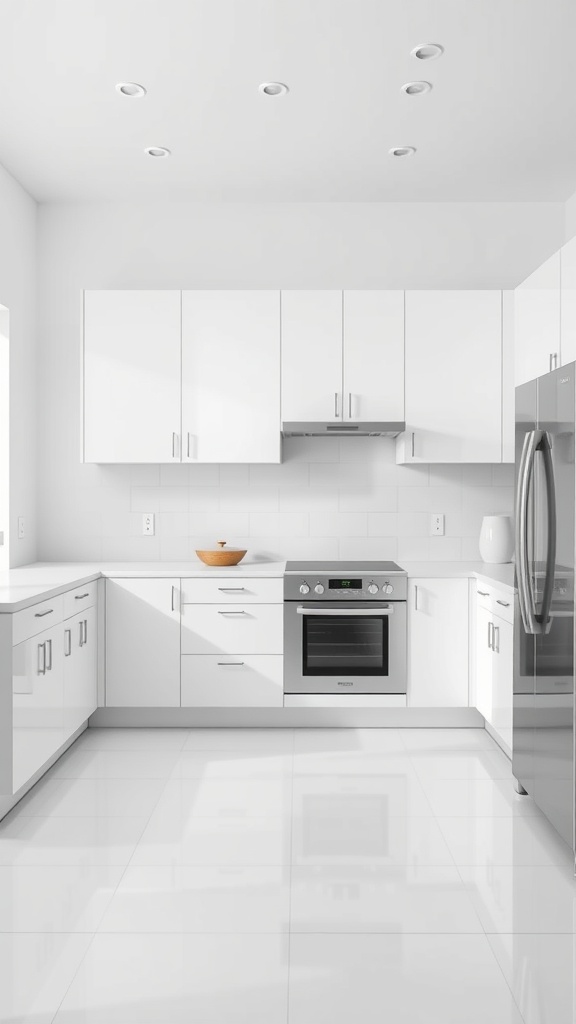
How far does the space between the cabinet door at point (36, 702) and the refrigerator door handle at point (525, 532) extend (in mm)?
1909

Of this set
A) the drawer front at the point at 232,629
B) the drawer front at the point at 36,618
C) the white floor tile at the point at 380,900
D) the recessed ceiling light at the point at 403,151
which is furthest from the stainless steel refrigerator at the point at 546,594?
the drawer front at the point at 36,618

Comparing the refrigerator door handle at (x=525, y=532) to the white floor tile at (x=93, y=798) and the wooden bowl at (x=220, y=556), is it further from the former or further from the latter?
the wooden bowl at (x=220, y=556)

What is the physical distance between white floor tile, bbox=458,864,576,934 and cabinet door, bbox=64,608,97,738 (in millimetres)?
1934

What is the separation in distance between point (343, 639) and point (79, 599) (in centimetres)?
137

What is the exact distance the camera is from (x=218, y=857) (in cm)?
277

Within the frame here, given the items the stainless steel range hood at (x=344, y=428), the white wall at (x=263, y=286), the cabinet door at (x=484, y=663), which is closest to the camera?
the cabinet door at (x=484, y=663)

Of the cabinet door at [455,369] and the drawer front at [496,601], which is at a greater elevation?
the cabinet door at [455,369]

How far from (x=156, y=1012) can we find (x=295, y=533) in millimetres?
3090

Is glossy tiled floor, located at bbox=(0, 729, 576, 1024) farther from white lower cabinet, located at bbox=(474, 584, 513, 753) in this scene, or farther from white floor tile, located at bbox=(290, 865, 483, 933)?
white lower cabinet, located at bbox=(474, 584, 513, 753)

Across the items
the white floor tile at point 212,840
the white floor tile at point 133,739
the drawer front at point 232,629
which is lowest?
the white floor tile at point 133,739

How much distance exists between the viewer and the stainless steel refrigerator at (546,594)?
268 centimetres

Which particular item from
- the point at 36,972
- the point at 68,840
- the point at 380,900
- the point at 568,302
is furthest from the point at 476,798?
the point at 568,302

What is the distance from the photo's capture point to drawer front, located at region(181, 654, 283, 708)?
425 centimetres

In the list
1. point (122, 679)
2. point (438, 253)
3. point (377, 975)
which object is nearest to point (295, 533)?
point (122, 679)
